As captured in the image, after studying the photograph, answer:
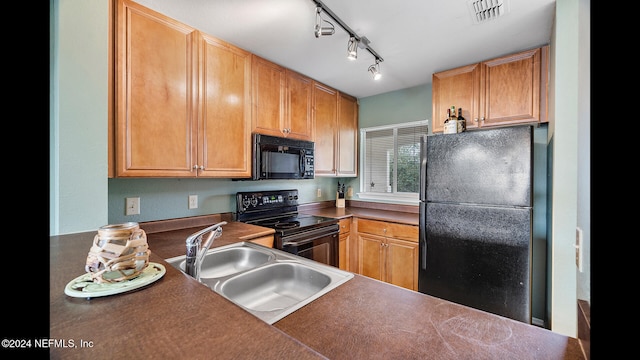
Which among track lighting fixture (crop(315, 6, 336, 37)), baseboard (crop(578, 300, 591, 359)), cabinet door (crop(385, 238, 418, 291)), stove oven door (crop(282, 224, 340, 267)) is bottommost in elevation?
cabinet door (crop(385, 238, 418, 291))

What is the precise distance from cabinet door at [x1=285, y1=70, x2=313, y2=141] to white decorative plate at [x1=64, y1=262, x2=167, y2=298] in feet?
6.30

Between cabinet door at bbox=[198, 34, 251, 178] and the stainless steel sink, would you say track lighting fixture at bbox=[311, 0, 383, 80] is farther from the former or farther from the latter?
the stainless steel sink

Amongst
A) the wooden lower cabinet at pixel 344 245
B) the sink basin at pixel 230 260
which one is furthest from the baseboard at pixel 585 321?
the wooden lower cabinet at pixel 344 245

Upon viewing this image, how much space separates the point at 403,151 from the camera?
10.4ft

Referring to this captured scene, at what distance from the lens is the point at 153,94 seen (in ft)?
5.29

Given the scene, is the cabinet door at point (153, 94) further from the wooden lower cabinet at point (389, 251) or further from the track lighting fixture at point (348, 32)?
the wooden lower cabinet at point (389, 251)

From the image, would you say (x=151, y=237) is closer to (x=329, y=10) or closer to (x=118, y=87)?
(x=118, y=87)

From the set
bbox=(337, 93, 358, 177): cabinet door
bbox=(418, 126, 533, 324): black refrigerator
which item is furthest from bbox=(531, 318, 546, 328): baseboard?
bbox=(337, 93, 358, 177): cabinet door

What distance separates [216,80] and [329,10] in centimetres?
96

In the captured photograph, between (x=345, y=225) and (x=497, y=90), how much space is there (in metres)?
1.87

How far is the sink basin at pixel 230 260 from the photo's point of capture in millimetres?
1489

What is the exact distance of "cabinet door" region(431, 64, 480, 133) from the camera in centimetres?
231

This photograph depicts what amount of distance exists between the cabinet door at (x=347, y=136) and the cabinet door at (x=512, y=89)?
4.90ft

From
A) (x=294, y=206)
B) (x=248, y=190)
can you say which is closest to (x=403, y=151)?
(x=294, y=206)
